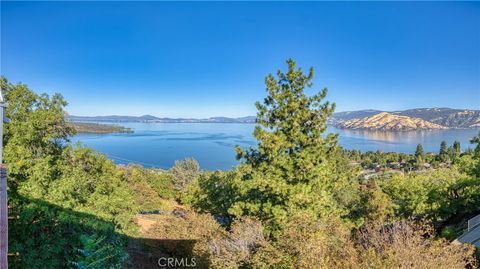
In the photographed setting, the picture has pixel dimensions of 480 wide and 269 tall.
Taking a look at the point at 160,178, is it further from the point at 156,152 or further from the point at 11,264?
the point at 156,152

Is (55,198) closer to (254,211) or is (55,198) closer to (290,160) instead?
(254,211)

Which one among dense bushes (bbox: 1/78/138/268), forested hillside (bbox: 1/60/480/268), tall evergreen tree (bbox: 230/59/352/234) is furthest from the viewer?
tall evergreen tree (bbox: 230/59/352/234)

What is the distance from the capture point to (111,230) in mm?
8859

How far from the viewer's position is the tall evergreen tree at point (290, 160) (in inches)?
379

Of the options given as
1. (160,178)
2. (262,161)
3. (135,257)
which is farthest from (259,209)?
(160,178)

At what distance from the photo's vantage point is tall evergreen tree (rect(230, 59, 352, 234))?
9625 mm

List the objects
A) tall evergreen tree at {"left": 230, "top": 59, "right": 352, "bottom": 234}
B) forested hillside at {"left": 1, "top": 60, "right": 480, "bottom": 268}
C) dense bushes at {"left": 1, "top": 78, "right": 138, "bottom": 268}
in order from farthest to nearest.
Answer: tall evergreen tree at {"left": 230, "top": 59, "right": 352, "bottom": 234} → dense bushes at {"left": 1, "top": 78, "right": 138, "bottom": 268} → forested hillside at {"left": 1, "top": 60, "right": 480, "bottom": 268}
